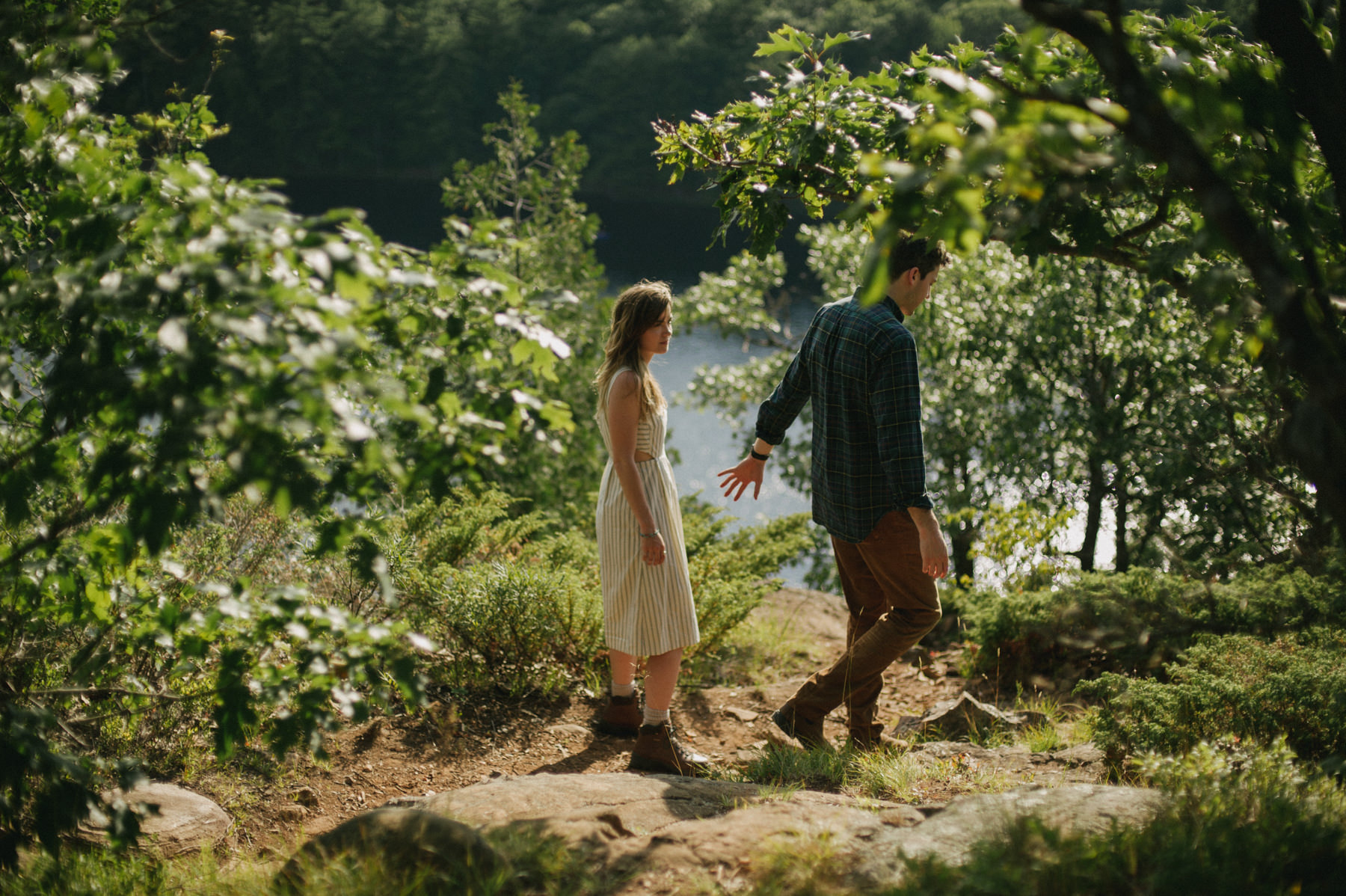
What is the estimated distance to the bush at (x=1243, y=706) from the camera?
9.88 ft

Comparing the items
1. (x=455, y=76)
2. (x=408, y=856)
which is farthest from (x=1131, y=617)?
(x=455, y=76)

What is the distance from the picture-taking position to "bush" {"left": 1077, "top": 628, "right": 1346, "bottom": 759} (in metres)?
3.01

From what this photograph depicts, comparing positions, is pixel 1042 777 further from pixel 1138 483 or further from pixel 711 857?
pixel 1138 483

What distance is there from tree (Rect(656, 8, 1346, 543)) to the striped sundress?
3.07ft

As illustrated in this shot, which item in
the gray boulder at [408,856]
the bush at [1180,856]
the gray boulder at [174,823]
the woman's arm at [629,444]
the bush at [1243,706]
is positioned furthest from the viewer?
the woman's arm at [629,444]

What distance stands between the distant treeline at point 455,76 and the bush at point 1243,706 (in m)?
25.4

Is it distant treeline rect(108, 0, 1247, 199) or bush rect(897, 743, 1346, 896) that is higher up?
distant treeline rect(108, 0, 1247, 199)

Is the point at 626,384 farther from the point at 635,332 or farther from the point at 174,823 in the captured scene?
the point at 174,823

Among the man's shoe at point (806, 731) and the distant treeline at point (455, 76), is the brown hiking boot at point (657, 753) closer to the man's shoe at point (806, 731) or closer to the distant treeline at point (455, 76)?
the man's shoe at point (806, 731)

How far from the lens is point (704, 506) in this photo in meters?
7.23

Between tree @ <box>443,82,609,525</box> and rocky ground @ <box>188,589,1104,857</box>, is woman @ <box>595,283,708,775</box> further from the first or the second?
tree @ <box>443,82,609,525</box>

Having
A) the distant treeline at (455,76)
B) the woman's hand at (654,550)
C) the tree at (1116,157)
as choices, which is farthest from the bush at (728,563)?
the distant treeline at (455,76)

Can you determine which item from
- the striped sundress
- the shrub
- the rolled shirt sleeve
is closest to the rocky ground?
the shrub

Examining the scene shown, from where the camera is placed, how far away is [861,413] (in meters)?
3.47
